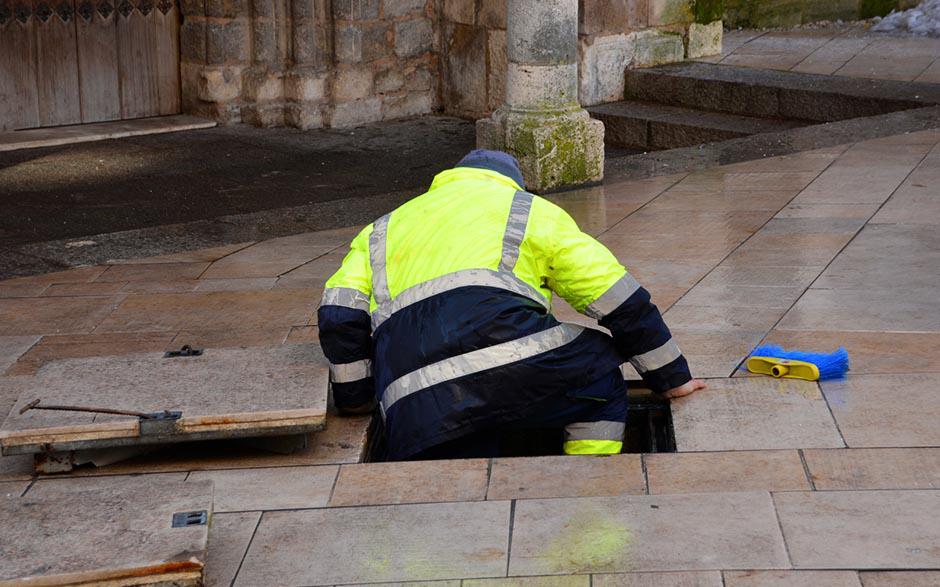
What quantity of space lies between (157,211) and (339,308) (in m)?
4.28

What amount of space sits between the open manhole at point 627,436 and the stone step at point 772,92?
5483 mm

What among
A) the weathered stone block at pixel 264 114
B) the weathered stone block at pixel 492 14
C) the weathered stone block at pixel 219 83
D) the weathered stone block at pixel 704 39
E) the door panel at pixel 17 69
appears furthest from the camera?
the weathered stone block at pixel 704 39

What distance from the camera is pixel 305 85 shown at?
10852mm

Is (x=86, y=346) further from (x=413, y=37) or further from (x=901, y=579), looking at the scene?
(x=413, y=37)

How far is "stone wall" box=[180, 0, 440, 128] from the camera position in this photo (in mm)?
10727

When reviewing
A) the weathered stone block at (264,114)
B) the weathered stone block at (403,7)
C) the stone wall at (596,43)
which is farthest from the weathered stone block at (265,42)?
the stone wall at (596,43)

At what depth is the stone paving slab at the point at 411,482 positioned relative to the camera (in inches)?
150

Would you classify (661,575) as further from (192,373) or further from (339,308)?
(192,373)

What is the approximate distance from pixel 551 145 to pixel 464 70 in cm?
361

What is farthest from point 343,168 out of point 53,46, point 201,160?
point 53,46

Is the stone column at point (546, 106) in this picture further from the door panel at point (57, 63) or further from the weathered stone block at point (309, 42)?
the door panel at point (57, 63)

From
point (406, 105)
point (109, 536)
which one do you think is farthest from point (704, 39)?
point (109, 536)

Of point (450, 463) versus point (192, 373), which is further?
point (192, 373)

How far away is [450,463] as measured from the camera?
13.3 feet
